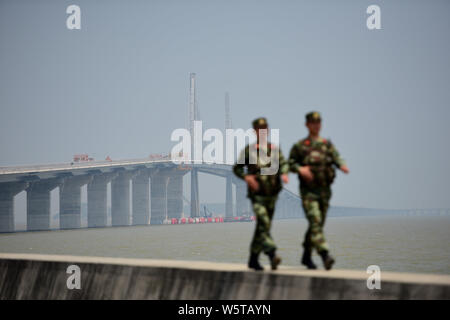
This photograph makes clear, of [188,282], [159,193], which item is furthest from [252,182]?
[159,193]

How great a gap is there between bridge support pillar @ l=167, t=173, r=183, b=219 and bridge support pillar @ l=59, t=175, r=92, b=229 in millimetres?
32106

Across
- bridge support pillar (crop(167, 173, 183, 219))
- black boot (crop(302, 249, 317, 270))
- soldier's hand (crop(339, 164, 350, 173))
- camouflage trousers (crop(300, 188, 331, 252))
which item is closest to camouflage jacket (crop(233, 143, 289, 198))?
camouflage trousers (crop(300, 188, 331, 252))

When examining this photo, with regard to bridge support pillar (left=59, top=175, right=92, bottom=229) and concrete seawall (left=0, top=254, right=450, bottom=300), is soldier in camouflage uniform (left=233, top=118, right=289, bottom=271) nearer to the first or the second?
concrete seawall (left=0, top=254, right=450, bottom=300)

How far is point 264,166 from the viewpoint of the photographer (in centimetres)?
752

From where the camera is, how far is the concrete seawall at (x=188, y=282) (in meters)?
6.08

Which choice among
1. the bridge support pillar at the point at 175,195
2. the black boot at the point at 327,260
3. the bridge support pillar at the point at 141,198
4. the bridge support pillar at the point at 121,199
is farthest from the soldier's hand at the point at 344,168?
the bridge support pillar at the point at 175,195

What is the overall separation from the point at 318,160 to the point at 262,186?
28.8 inches

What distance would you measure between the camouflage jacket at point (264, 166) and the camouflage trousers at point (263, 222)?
3.3 inches

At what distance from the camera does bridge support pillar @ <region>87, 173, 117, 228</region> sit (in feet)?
458

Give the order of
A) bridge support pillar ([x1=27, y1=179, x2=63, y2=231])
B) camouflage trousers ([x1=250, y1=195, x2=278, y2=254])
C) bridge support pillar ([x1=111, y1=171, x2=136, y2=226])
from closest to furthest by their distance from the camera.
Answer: camouflage trousers ([x1=250, y1=195, x2=278, y2=254])
bridge support pillar ([x1=27, y1=179, x2=63, y2=231])
bridge support pillar ([x1=111, y1=171, x2=136, y2=226])

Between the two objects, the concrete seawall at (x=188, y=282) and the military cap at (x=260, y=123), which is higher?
the military cap at (x=260, y=123)

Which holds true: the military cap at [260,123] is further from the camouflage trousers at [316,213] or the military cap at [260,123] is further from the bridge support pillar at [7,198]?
the bridge support pillar at [7,198]

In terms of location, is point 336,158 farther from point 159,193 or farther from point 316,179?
point 159,193
